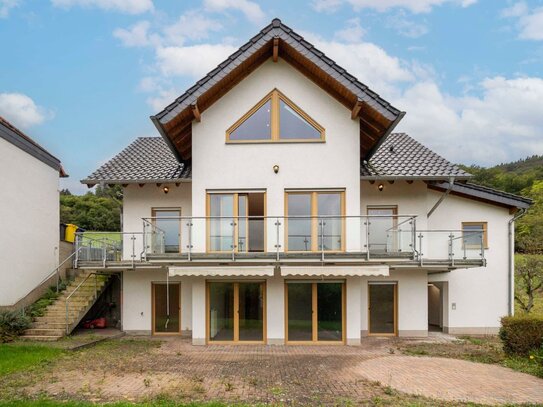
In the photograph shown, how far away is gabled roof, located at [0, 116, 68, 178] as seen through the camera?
17.1m

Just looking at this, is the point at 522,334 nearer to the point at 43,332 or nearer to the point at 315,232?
the point at 315,232

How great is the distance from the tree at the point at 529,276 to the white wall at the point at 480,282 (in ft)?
6.32

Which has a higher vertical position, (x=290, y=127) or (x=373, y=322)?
(x=290, y=127)

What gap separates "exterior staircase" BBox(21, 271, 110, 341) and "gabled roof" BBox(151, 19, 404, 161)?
7.65 meters

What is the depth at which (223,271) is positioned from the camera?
14.9 m

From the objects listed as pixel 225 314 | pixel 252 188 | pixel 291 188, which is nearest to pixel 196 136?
pixel 252 188

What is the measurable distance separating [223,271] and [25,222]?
914 centimetres

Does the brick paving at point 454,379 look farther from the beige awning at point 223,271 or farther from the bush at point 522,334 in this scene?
the beige awning at point 223,271

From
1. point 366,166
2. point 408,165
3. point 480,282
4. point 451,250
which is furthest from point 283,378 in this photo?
point 480,282

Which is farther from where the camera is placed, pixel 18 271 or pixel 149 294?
pixel 149 294

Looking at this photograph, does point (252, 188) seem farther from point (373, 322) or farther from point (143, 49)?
point (143, 49)

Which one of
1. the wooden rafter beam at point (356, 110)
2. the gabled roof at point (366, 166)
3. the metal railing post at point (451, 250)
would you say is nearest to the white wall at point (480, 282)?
the gabled roof at point (366, 166)

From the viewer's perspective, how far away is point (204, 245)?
1558 cm

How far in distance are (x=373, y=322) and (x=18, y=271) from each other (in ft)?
47.5
